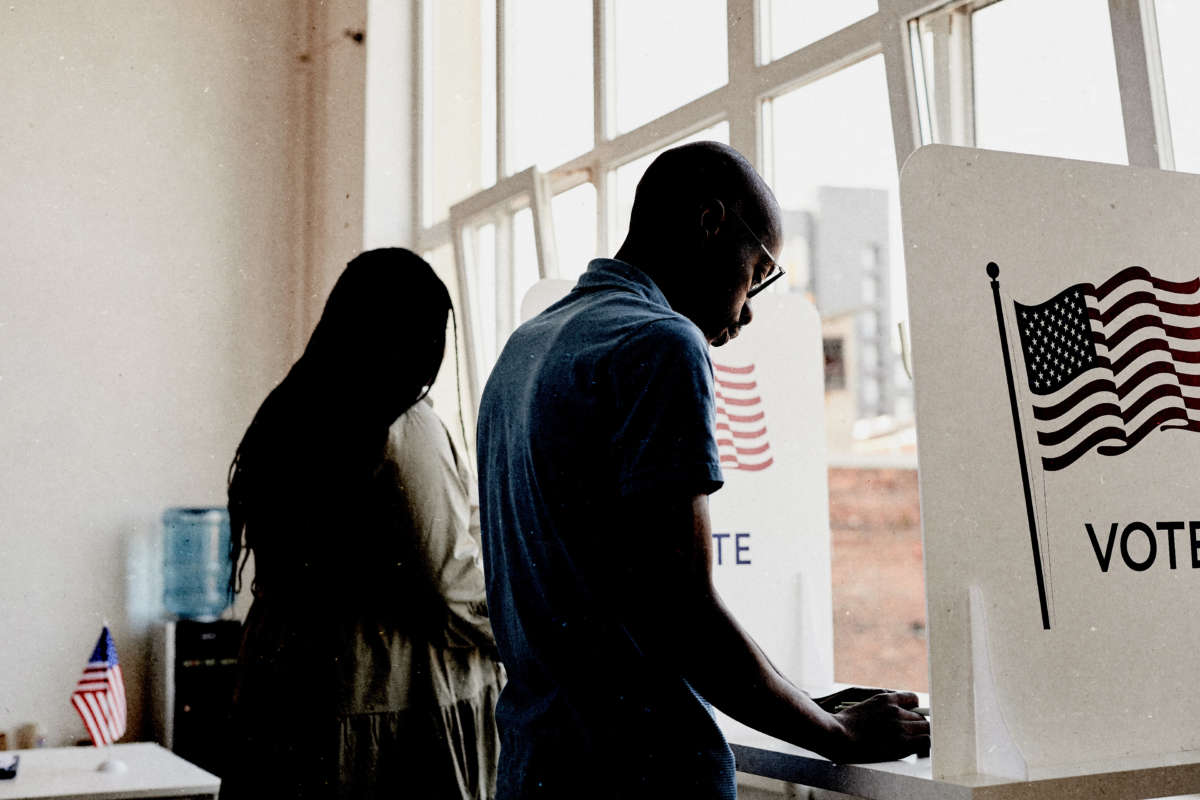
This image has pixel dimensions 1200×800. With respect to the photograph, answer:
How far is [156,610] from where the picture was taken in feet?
16.1

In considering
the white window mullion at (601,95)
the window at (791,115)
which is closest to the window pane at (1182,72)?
the window at (791,115)

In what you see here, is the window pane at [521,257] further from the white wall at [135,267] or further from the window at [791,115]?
the white wall at [135,267]

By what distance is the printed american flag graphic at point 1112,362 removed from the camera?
1.45 metres

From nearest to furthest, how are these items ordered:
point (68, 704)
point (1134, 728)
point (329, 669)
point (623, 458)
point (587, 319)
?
point (623, 458) < point (587, 319) < point (1134, 728) < point (329, 669) < point (68, 704)

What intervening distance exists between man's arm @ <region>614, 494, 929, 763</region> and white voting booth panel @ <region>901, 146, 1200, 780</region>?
217 mm

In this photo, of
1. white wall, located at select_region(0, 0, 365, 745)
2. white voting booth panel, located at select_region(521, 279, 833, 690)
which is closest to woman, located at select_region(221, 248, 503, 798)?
white voting booth panel, located at select_region(521, 279, 833, 690)

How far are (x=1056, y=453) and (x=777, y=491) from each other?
2.72ft

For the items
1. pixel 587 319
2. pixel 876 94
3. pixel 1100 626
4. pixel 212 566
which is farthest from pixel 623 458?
pixel 212 566

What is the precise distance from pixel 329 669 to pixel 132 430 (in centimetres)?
334

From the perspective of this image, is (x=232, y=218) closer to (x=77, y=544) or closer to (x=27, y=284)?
(x=27, y=284)

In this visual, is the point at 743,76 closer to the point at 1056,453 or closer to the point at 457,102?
the point at 1056,453

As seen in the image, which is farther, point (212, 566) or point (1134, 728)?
point (212, 566)

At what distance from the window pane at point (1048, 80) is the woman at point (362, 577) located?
1.09 meters

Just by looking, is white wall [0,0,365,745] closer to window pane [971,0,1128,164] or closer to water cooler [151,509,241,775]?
water cooler [151,509,241,775]
